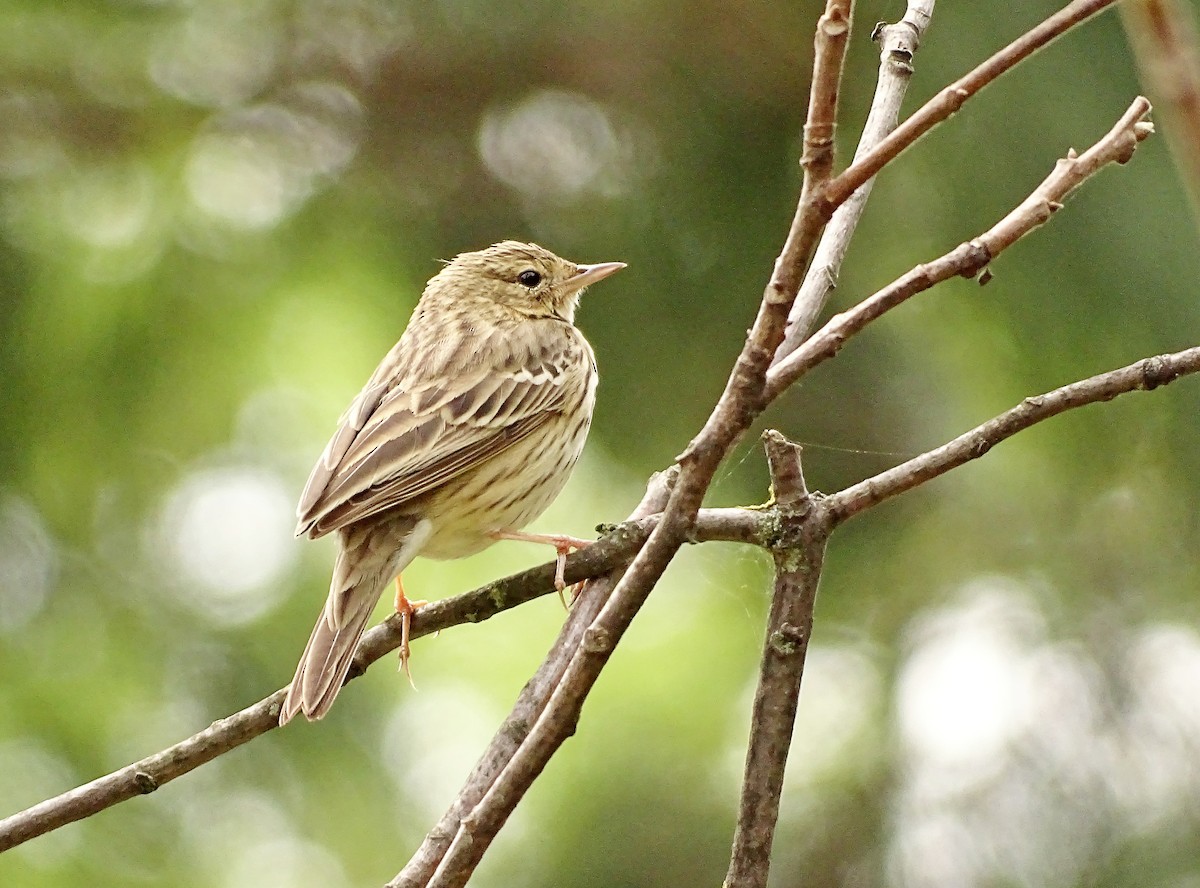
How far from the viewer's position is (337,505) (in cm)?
393

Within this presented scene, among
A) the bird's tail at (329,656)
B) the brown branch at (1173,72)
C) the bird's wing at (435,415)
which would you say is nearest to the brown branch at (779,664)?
the bird's tail at (329,656)

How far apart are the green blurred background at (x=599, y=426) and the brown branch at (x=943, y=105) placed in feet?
8.85

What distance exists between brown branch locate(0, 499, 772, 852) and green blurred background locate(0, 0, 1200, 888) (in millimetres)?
1776

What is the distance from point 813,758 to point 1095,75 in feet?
7.44

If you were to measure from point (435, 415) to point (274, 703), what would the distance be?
1.72 metres

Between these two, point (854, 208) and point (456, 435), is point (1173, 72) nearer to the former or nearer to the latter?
point (854, 208)

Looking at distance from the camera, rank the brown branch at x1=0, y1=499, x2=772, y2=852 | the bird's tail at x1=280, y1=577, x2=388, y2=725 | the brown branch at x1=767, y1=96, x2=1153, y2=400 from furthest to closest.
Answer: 1. the bird's tail at x1=280, y1=577, x2=388, y2=725
2. the brown branch at x1=0, y1=499, x2=772, y2=852
3. the brown branch at x1=767, y1=96, x2=1153, y2=400

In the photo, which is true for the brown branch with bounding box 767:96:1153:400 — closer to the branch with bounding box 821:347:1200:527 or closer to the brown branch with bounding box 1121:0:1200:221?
the branch with bounding box 821:347:1200:527

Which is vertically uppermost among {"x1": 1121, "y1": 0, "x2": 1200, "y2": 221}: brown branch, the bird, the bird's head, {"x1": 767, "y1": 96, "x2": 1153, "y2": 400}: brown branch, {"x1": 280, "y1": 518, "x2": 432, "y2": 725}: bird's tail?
the bird's head

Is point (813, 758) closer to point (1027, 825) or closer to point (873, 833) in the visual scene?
point (873, 833)

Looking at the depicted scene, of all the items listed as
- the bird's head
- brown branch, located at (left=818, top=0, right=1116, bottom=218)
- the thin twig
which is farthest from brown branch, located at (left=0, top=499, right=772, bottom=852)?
the bird's head

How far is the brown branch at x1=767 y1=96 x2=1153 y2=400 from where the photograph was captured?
2.11m

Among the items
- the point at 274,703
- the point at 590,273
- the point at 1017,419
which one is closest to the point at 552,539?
the point at 590,273

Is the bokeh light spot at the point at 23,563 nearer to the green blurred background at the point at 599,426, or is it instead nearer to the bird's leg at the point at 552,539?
the green blurred background at the point at 599,426
